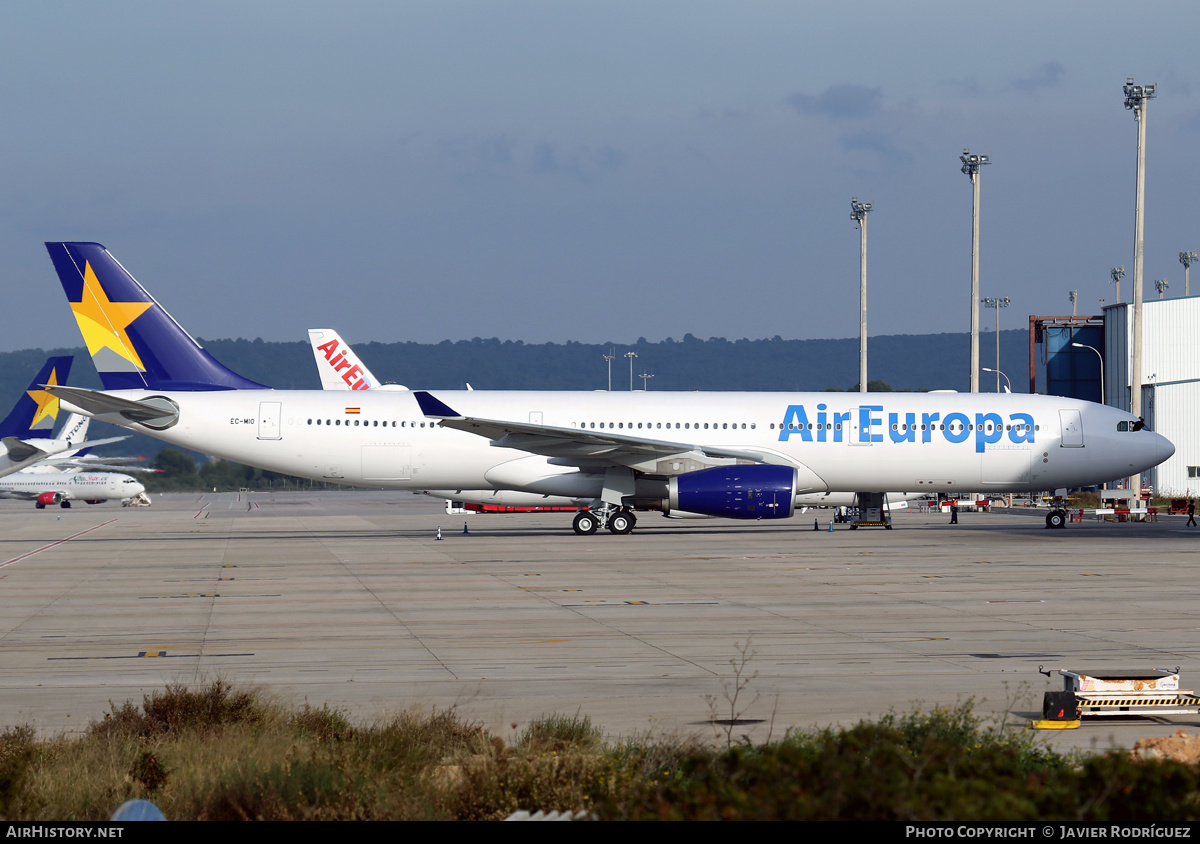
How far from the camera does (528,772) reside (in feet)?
21.6

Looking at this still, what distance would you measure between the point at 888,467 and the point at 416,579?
16.3m

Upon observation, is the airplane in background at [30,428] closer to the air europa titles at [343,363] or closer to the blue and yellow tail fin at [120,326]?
the air europa titles at [343,363]

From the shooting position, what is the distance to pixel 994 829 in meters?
4.23

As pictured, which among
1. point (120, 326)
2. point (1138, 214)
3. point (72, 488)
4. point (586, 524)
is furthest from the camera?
point (72, 488)

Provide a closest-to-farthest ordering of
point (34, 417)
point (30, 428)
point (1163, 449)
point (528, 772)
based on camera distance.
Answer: point (528, 772) → point (1163, 449) → point (30, 428) → point (34, 417)

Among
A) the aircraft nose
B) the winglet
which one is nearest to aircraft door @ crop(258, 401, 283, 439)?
the winglet

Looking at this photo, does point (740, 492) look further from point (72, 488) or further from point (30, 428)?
point (72, 488)

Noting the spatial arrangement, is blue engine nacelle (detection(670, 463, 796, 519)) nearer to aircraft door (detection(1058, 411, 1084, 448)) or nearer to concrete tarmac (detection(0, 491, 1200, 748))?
concrete tarmac (detection(0, 491, 1200, 748))

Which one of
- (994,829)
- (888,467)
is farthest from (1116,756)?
(888,467)

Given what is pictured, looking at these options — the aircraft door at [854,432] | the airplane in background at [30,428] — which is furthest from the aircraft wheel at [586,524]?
the airplane in background at [30,428]

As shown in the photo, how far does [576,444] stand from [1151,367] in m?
50.7

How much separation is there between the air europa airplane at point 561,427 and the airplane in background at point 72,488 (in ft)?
159

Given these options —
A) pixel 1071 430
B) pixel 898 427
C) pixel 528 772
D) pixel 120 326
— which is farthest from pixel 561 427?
pixel 528 772

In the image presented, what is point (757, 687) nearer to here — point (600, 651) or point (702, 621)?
point (600, 651)
